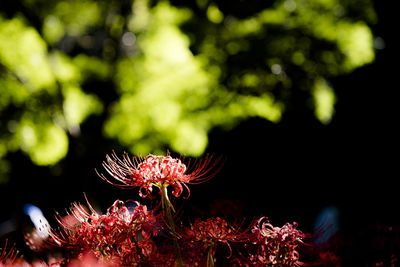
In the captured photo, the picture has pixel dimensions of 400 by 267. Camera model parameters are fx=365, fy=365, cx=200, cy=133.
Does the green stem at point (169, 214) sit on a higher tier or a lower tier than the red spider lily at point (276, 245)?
lower

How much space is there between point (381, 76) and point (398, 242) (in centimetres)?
348

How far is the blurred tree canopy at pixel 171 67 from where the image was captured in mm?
2971

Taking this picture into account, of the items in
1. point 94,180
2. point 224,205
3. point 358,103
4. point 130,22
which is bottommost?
point 224,205

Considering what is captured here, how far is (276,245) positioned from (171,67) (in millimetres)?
2833

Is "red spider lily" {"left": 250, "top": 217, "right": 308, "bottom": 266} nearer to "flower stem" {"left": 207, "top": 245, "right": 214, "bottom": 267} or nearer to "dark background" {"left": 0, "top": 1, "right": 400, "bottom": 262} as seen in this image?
"flower stem" {"left": 207, "top": 245, "right": 214, "bottom": 267}

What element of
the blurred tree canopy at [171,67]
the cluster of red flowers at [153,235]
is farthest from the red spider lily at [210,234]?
the blurred tree canopy at [171,67]

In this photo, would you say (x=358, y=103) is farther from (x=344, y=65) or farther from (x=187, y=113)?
(x=187, y=113)

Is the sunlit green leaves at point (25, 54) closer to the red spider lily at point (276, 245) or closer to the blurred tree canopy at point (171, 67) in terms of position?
the blurred tree canopy at point (171, 67)

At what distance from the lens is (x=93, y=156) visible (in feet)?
11.4

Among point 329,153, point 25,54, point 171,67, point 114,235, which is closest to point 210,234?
point 114,235

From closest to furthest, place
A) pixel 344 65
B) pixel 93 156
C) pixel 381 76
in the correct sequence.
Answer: pixel 344 65 < pixel 93 156 < pixel 381 76

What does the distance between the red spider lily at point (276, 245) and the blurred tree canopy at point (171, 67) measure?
2061 millimetres

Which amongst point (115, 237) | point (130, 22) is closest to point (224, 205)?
point (115, 237)

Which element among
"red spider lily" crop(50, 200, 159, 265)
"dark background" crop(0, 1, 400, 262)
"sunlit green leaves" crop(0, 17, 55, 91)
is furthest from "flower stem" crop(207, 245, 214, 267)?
"sunlit green leaves" crop(0, 17, 55, 91)
